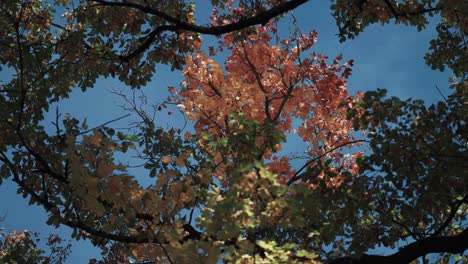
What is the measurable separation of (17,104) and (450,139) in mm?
6384

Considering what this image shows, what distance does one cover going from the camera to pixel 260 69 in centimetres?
1230

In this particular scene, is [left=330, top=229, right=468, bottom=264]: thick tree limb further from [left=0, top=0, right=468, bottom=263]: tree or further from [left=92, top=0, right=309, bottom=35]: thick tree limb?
[left=92, top=0, right=309, bottom=35]: thick tree limb

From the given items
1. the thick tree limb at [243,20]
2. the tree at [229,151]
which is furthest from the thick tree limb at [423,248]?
the thick tree limb at [243,20]

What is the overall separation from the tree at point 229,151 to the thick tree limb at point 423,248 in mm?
18

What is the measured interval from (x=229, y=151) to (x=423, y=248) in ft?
9.99

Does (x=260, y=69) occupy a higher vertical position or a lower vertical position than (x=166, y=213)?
higher

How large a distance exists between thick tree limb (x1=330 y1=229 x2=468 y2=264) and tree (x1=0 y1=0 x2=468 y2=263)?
2cm

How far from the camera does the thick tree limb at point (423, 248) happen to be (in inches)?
230

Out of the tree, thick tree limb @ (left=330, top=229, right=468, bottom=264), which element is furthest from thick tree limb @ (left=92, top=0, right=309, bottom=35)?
thick tree limb @ (left=330, top=229, right=468, bottom=264)

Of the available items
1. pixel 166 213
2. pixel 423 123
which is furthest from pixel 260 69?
pixel 166 213

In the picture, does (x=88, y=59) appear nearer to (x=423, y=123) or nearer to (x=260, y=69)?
(x=260, y=69)

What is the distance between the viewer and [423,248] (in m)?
6.07

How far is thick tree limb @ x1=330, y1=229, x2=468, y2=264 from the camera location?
5840 mm

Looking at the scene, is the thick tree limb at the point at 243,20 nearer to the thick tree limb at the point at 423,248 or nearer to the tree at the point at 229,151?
the tree at the point at 229,151
